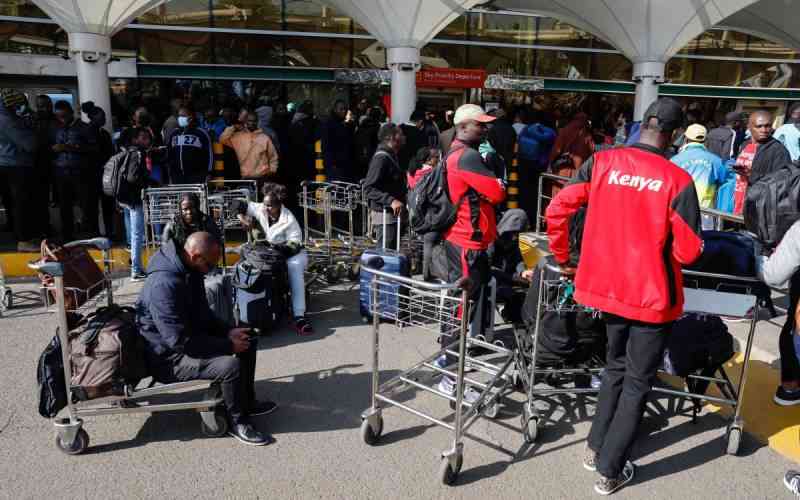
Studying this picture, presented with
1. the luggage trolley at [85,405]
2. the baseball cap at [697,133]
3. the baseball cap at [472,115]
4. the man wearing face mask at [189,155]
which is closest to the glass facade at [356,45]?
the man wearing face mask at [189,155]

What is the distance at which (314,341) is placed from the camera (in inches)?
231

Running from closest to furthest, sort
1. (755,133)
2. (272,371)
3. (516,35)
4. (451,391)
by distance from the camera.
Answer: (451,391)
(272,371)
(755,133)
(516,35)

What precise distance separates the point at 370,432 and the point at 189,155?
548 cm

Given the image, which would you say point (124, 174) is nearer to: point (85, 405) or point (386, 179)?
point (386, 179)

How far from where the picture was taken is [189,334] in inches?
154

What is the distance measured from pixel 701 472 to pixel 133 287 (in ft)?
20.0

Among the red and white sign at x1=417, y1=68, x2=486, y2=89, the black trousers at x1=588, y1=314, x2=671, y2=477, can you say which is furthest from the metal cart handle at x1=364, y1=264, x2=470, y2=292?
the red and white sign at x1=417, y1=68, x2=486, y2=89

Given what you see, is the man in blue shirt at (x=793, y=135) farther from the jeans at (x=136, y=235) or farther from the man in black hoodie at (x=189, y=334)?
the jeans at (x=136, y=235)

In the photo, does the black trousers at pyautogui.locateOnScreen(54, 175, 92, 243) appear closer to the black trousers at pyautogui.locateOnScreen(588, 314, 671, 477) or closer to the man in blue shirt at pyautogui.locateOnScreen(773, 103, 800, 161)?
the black trousers at pyautogui.locateOnScreen(588, 314, 671, 477)

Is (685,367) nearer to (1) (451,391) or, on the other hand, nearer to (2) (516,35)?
(1) (451,391)

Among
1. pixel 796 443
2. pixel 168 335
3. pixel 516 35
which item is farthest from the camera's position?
pixel 516 35

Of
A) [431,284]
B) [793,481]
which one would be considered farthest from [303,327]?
[793,481]

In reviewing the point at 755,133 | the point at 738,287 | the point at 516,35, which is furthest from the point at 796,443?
the point at 516,35

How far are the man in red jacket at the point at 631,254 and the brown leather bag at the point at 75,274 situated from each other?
3129mm
